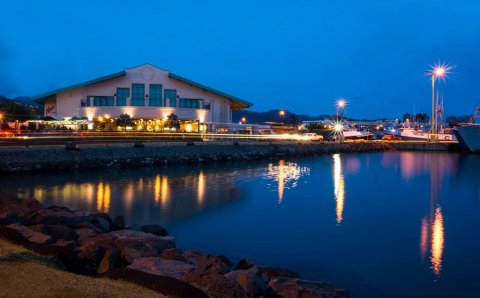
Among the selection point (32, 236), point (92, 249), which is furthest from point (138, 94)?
point (92, 249)

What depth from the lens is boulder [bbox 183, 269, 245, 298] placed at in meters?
7.22

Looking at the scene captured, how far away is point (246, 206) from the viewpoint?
20953 mm

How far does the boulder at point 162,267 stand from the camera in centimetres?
792

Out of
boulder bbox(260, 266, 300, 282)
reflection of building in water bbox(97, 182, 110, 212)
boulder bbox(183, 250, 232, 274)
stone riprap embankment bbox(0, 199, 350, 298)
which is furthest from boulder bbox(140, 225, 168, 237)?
reflection of building in water bbox(97, 182, 110, 212)

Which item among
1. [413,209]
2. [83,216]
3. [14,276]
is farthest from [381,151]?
[14,276]

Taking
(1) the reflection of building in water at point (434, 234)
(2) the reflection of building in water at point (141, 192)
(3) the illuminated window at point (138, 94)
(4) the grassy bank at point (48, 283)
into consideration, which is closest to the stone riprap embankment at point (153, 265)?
(4) the grassy bank at point (48, 283)

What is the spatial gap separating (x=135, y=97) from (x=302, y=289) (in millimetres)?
53169

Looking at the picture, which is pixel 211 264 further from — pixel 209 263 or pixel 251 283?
pixel 251 283

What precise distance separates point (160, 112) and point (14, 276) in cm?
5211

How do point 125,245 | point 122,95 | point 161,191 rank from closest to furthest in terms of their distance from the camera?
point 125,245 < point 161,191 < point 122,95

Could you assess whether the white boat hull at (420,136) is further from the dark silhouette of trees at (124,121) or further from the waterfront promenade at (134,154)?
the dark silhouette of trees at (124,121)

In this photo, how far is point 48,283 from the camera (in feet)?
22.4

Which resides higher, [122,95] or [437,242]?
[122,95]

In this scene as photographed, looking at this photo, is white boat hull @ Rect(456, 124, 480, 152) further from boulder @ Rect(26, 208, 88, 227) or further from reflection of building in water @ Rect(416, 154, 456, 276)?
boulder @ Rect(26, 208, 88, 227)
